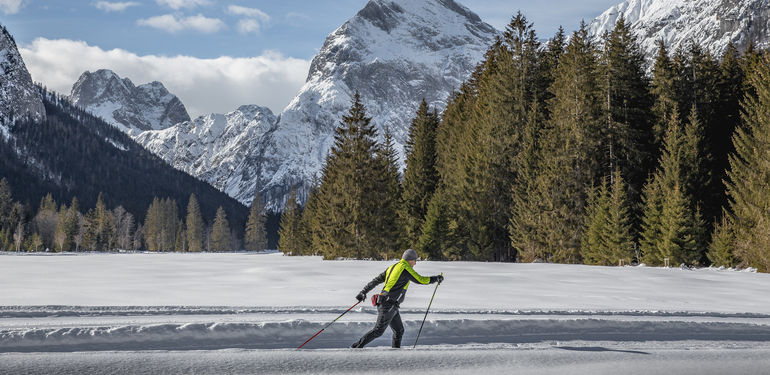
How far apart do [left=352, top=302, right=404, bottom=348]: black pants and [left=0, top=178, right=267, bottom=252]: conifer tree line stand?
11286 centimetres

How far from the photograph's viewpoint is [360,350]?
336 inches

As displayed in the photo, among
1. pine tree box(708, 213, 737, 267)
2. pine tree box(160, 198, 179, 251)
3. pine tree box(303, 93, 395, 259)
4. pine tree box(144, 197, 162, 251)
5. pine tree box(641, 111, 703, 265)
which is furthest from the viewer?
pine tree box(160, 198, 179, 251)

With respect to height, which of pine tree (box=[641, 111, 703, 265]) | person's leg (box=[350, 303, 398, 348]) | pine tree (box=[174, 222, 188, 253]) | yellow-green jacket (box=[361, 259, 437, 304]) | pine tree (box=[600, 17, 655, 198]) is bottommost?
pine tree (box=[174, 222, 188, 253])

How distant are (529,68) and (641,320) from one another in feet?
104

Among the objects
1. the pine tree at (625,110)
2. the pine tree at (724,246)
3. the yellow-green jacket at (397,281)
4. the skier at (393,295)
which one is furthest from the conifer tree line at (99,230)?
the yellow-green jacket at (397,281)

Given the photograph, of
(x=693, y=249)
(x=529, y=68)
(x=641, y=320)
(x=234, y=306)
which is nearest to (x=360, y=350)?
(x=234, y=306)

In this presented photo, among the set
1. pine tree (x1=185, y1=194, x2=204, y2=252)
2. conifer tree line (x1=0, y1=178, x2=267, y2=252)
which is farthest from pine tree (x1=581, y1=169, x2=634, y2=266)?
pine tree (x1=185, y1=194, x2=204, y2=252)

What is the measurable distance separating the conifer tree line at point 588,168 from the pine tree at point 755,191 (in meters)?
0.07

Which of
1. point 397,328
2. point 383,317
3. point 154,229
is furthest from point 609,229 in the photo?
point 154,229

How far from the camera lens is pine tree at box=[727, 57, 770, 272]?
24.8 metres

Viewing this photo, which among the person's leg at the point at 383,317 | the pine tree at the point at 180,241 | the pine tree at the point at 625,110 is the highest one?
the pine tree at the point at 625,110

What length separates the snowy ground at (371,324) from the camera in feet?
25.2

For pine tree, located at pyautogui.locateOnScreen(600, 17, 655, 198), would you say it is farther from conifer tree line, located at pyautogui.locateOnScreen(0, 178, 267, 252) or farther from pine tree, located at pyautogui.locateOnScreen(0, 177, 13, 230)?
pine tree, located at pyautogui.locateOnScreen(0, 177, 13, 230)

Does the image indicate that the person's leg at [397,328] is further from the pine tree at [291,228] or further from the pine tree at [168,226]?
the pine tree at [168,226]
